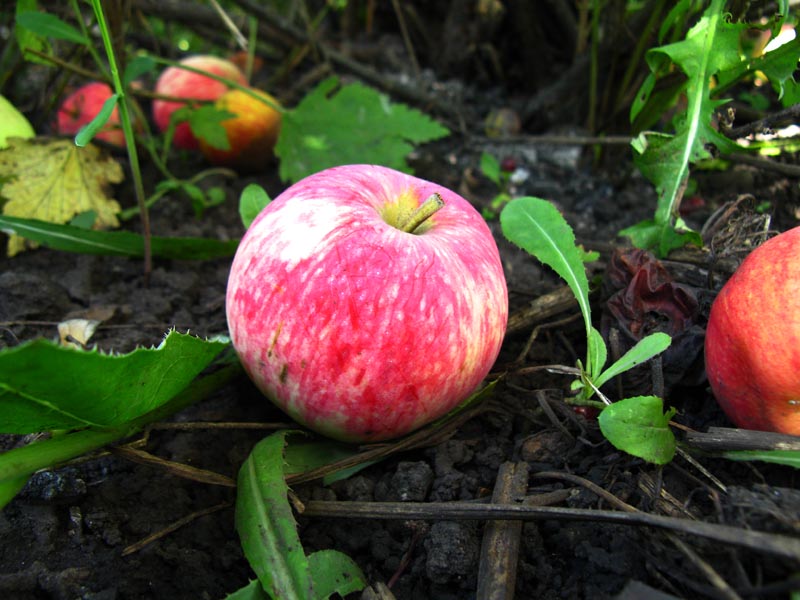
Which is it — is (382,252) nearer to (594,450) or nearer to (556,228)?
(556,228)

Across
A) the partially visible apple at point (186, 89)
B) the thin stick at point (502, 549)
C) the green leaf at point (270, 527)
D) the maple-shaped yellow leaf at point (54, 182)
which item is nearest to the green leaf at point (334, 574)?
the green leaf at point (270, 527)

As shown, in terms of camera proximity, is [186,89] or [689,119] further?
[186,89]

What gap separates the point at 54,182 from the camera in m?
2.23

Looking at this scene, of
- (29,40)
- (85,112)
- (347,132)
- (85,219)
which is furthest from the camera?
(85,112)

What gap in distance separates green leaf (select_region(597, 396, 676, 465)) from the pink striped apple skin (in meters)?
0.32

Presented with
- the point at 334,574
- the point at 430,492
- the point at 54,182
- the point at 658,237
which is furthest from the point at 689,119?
the point at 54,182

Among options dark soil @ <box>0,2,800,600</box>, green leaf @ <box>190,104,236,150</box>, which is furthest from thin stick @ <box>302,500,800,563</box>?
green leaf @ <box>190,104,236,150</box>

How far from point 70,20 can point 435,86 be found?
5.50 ft

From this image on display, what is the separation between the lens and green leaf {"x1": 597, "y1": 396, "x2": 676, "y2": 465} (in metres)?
1.26

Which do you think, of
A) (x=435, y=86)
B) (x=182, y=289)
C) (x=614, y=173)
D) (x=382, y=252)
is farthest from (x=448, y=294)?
Result: (x=435, y=86)

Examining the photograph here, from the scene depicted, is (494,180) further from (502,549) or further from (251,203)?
(502,549)

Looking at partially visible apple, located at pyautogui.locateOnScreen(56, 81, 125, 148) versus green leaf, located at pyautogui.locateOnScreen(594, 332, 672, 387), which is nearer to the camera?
green leaf, located at pyautogui.locateOnScreen(594, 332, 672, 387)

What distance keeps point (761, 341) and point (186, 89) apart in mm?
2400

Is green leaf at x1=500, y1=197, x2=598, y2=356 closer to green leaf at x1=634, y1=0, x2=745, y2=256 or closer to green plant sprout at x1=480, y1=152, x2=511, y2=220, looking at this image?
green leaf at x1=634, y1=0, x2=745, y2=256
